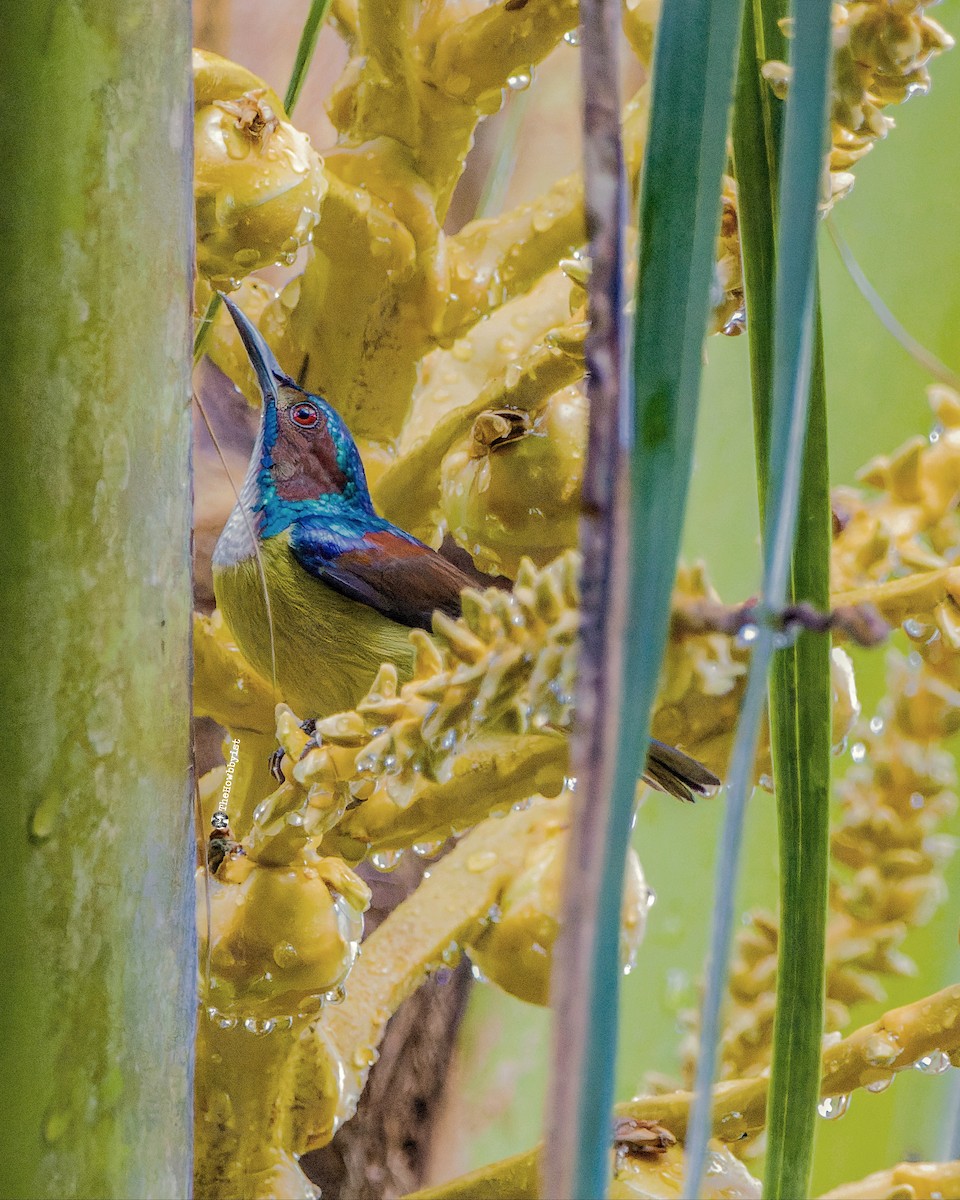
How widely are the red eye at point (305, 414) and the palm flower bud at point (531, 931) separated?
0.45 ft

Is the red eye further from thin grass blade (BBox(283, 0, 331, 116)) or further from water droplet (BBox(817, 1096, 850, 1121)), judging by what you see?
water droplet (BBox(817, 1096, 850, 1121))

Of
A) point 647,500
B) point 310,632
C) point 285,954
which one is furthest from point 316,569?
point 647,500

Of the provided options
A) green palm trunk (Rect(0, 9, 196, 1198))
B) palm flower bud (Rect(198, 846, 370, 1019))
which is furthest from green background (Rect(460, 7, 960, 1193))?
green palm trunk (Rect(0, 9, 196, 1198))

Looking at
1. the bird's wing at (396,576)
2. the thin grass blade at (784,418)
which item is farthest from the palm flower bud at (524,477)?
Result: the thin grass blade at (784,418)

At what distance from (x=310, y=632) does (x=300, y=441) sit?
0.19 feet

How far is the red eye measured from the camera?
0.32m

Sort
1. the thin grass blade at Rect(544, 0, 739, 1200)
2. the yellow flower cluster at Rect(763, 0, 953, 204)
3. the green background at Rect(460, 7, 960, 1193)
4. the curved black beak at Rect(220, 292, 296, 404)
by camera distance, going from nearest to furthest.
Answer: the thin grass blade at Rect(544, 0, 739, 1200) → the yellow flower cluster at Rect(763, 0, 953, 204) → the curved black beak at Rect(220, 292, 296, 404) → the green background at Rect(460, 7, 960, 1193)

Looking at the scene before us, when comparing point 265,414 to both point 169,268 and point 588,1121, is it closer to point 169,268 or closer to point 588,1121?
point 169,268

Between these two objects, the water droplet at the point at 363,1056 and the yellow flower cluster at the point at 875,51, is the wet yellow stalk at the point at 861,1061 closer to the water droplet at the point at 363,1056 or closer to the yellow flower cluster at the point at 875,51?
the water droplet at the point at 363,1056

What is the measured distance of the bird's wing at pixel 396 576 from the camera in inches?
13.1

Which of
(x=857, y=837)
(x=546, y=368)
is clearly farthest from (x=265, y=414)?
(x=857, y=837)

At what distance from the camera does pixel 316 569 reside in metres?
0.35

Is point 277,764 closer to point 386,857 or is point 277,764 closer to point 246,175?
point 386,857

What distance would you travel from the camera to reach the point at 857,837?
0.29 meters
